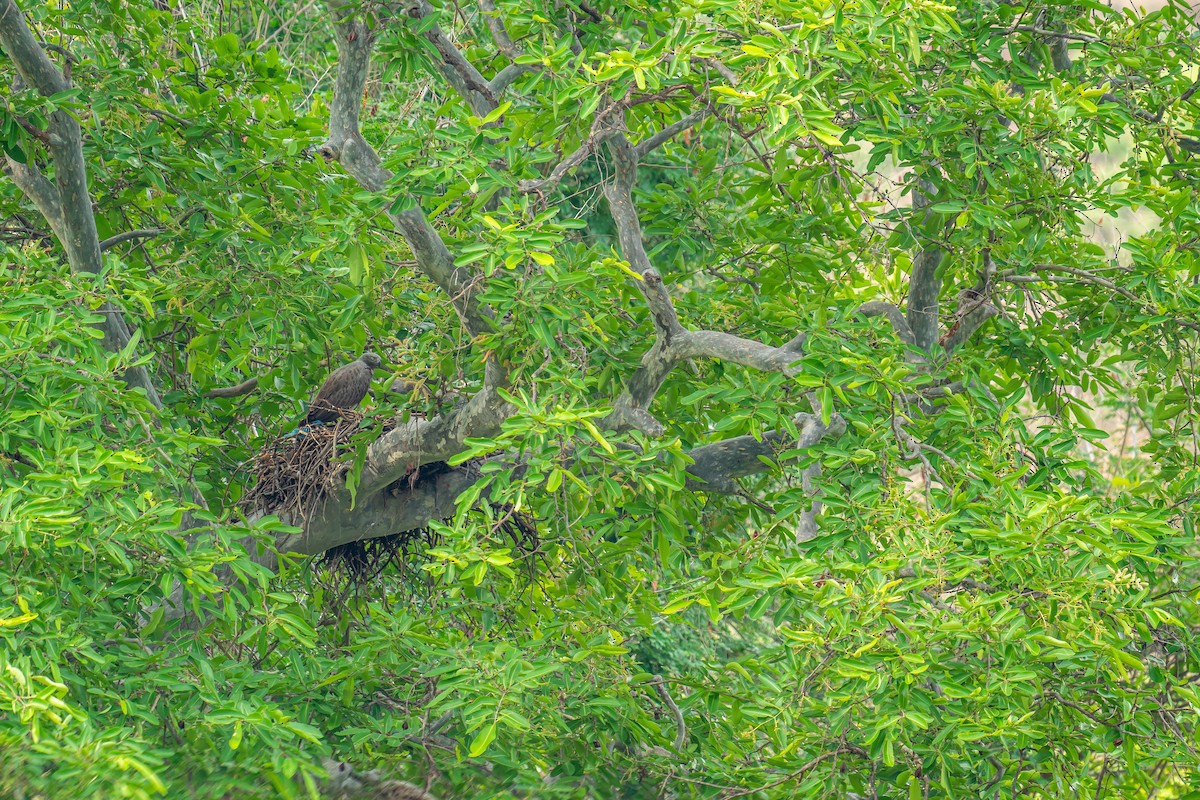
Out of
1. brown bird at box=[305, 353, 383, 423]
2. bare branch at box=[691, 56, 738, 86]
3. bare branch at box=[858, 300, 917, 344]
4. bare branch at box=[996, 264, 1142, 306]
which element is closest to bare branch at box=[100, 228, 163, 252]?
brown bird at box=[305, 353, 383, 423]

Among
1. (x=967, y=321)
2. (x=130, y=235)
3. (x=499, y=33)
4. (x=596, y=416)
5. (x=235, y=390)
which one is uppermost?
(x=499, y=33)

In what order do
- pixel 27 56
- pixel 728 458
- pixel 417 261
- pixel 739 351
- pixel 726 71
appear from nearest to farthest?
pixel 726 71
pixel 739 351
pixel 417 261
pixel 27 56
pixel 728 458

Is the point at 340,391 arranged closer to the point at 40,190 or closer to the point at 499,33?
the point at 40,190

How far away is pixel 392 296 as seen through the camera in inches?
190

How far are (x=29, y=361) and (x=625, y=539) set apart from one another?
1989 millimetres

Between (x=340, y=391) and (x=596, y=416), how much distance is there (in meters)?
1.93

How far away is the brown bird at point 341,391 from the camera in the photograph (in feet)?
16.3

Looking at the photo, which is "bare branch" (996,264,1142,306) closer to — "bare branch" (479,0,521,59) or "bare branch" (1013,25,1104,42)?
"bare branch" (1013,25,1104,42)

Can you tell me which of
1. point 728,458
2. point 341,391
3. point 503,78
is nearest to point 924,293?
point 728,458

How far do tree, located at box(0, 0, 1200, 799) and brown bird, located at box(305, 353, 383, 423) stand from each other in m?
0.12

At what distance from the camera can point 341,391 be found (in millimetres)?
5070

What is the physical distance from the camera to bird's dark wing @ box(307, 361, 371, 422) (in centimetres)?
498

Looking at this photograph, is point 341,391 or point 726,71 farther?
point 341,391

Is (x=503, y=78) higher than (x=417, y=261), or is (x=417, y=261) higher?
(x=503, y=78)
